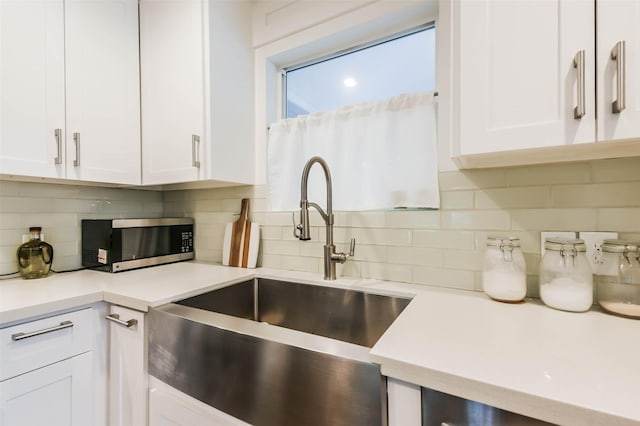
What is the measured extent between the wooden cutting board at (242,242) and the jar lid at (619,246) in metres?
1.34

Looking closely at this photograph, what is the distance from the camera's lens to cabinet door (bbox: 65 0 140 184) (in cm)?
126

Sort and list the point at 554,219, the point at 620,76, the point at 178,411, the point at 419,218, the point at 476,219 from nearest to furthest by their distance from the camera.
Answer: the point at 620,76 < the point at 178,411 < the point at 554,219 < the point at 476,219 < the point at 419,218

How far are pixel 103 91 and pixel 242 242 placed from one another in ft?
3.19

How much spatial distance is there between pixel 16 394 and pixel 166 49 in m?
1.47

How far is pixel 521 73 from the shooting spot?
74 centimetres

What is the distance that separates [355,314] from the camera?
1.11 meters

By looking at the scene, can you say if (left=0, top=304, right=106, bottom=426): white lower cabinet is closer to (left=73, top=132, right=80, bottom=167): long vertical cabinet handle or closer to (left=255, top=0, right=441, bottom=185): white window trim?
(left=73, top=132, right=80, bottom=167): long vertical cabinet handle

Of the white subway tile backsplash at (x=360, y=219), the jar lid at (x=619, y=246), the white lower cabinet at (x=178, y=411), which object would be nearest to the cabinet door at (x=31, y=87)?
the white lower cabinet at (x=178, y=411)

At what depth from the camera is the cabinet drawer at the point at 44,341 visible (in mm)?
850

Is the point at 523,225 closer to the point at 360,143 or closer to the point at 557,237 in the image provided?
the point at 557,237

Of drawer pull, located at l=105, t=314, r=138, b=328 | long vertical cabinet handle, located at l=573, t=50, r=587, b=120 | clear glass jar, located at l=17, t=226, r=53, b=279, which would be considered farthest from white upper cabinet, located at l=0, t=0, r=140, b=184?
long vertical cabinet handle, located at l=573, t=50, r=587, b=120

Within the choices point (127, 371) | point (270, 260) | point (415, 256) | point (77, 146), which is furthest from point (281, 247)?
point (77, 146)

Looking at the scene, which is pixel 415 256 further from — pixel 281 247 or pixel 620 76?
pixel 620 76

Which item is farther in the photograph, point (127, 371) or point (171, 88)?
point (171, 88)
